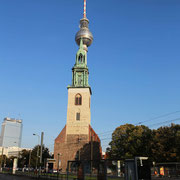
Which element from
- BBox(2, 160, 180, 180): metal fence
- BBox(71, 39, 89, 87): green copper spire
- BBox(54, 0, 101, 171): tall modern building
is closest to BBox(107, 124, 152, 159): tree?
BBox(54, 0, 101, 171): tall modern building

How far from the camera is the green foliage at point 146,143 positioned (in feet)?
127

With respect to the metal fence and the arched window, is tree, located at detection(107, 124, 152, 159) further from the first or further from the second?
the metal fence

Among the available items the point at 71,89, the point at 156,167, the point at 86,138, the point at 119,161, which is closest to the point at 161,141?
the point at 156,167

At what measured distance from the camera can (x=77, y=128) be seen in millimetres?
56688

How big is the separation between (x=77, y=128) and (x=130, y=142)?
47.9 ft

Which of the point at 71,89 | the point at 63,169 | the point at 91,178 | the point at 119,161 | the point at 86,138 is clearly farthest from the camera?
the point at 71,89

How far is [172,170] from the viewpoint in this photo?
77.2 feet

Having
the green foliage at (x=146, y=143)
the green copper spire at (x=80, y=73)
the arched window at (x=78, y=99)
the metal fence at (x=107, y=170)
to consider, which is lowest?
the metal fence at (x=107, y=170)

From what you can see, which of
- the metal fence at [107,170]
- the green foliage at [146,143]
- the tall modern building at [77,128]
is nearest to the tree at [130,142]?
the green foliage at [146,143]

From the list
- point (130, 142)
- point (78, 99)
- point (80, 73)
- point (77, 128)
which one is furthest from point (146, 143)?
point (80, 73)

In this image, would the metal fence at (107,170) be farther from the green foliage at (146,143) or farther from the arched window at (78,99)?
the arched window at (78,99)

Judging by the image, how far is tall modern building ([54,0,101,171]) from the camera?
5391 cm

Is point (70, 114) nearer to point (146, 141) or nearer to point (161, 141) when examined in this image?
point (146, 141)

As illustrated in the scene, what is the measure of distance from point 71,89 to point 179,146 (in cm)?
3256
